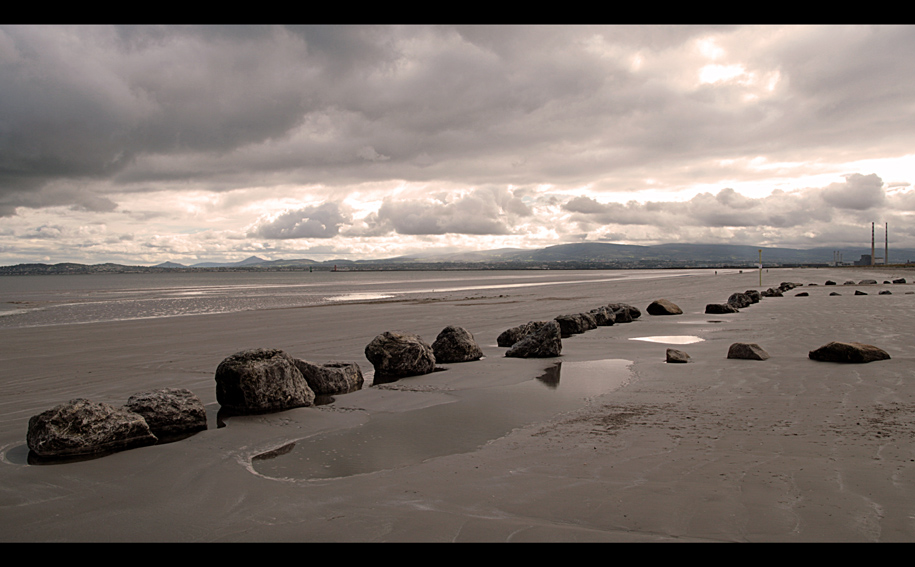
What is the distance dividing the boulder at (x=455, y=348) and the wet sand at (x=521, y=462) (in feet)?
1.47

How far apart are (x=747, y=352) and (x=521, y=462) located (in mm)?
6515

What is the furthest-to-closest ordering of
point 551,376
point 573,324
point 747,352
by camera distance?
point 573,324 → point 747,352 → point 551,376

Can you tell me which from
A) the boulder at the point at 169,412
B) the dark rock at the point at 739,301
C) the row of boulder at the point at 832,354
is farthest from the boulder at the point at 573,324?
the boulder at the point at 169,412

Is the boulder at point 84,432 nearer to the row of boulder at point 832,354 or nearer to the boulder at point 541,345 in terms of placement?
the boulder at point 541,345

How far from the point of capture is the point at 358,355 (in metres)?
11.8

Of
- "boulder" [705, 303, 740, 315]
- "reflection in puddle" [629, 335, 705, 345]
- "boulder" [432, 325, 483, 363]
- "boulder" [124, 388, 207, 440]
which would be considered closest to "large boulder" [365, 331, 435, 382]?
"boulder" [432, 325, 483, 363]

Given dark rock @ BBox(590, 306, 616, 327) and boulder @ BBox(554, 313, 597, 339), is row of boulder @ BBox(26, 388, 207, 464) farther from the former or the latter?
dark rock @ BBox(590, 306, 616, 327)

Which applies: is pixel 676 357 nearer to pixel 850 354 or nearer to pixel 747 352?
pixel 747 352

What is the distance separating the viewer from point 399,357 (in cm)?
922

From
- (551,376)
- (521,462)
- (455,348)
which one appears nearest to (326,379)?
(455,348)

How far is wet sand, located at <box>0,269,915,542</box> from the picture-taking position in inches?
130

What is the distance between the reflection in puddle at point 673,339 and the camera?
39.4 feet
